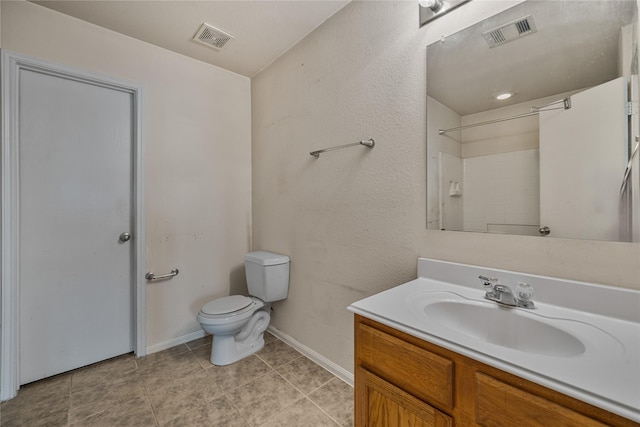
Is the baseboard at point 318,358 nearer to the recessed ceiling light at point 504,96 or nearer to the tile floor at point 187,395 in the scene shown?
the tile floor at point 187,395

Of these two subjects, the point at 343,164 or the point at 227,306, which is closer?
the point at 343,164

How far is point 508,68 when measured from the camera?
1112 mm

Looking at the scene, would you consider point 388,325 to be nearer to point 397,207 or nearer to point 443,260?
point 443,260

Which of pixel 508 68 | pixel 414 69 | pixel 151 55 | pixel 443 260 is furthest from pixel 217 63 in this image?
pixel 443 260

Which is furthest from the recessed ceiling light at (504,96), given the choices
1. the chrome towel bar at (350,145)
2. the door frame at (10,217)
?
the door frame at (10,217)

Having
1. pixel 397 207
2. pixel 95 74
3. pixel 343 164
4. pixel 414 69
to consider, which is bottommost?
pixel 397 207

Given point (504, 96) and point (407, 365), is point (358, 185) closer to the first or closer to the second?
point (504, 96)

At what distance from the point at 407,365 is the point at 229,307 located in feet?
4.75

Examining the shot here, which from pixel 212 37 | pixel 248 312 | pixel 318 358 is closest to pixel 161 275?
pixel 248 312

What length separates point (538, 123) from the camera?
3.38 feet

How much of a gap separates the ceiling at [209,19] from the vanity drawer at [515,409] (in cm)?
199

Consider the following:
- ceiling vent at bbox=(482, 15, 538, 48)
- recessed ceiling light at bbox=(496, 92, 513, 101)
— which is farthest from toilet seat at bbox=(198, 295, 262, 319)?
ceiling vent at bbox=(482, 15, 538, 48)

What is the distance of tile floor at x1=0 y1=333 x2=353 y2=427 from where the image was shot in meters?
1.42

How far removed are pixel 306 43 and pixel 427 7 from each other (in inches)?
37.3
